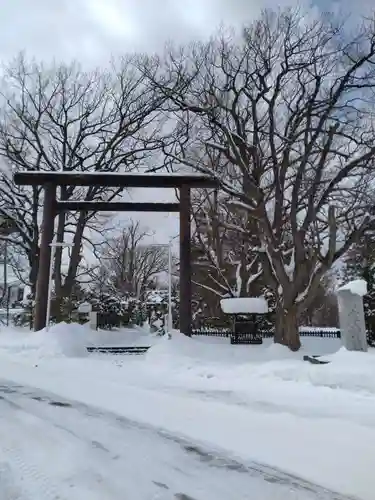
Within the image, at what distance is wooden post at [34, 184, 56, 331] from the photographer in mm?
18250

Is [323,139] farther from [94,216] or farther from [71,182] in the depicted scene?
[94,216]

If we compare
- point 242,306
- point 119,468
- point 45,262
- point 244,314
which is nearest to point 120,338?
point 244,314

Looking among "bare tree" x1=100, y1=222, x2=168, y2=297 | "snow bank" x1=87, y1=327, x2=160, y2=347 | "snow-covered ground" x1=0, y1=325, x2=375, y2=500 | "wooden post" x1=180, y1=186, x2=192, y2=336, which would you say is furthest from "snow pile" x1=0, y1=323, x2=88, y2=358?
"bare tree" x1=100, y1=222, x2=168, y2=297

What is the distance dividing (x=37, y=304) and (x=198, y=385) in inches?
406

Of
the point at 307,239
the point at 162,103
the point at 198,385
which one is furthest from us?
the point at 162,103

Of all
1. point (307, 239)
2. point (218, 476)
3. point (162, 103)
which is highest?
point (162, 103)

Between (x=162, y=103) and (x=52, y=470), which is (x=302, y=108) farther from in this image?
(x=52, y=470)

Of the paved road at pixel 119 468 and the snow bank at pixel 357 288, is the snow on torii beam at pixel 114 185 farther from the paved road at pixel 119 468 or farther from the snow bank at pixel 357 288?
the paved road at pixel 119 468

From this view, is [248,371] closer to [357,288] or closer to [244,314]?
[357,288]

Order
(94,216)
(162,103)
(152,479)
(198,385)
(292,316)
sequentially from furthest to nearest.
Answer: (94,216), (162,103), (292,316), (198,385), (152,479)

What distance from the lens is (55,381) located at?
10273 mm

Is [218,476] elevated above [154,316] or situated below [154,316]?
below

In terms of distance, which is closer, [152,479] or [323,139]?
[152,479]

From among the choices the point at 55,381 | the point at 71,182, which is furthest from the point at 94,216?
the point at 55,381
